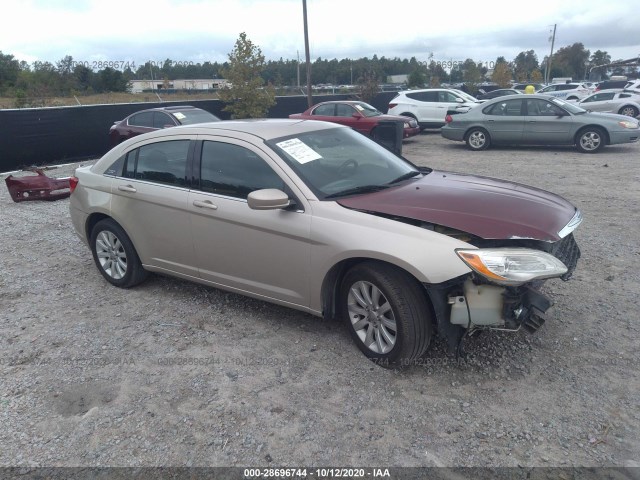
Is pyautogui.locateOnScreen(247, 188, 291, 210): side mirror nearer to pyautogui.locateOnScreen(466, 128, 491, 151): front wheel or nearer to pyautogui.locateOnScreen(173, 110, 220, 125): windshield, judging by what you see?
pyautogui.locateOnScreen(173, 110, 220, 125): windshield

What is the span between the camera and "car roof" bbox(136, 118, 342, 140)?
4.49 meters

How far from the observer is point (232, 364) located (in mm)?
3875

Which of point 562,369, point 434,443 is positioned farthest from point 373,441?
point 562,369

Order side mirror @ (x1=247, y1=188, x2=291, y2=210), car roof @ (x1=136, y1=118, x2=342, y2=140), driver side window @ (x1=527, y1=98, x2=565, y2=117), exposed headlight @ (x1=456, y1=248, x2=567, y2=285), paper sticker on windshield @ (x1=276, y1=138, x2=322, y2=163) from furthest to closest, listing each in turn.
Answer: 1. driver side window @ (x1=527, y1=98, x2=565, y2=117)
2. car roof @ (x1=136, y1=118, x2=342, y2=140)
3. paper sticker on windshield @ (x1=276, y1=138, x2=322, y2=163)
4. side mirror @ (x1=247, y1=188, x2=291, y2=210)
5. exposed headlight @ (x1=456, y1=248, x2=567, y2=285)

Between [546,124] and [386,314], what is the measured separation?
1208 cm

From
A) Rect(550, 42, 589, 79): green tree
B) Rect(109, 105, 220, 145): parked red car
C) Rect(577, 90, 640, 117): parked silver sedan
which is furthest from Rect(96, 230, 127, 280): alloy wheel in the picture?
Rect(550, 42, 589, 79): green tree

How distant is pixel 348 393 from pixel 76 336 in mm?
2348

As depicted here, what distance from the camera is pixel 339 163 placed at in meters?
4.40

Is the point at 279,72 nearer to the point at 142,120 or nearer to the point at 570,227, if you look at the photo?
the point at 142,120

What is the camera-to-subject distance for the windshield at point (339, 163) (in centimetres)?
411

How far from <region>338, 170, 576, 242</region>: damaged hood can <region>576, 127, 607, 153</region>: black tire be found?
10594 millimetres

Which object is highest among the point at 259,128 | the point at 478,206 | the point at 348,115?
the point at 259,128

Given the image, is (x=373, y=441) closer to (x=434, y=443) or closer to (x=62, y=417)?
(x=434, y=443)

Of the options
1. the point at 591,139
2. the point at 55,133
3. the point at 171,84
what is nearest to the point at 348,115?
the point at 591,139
